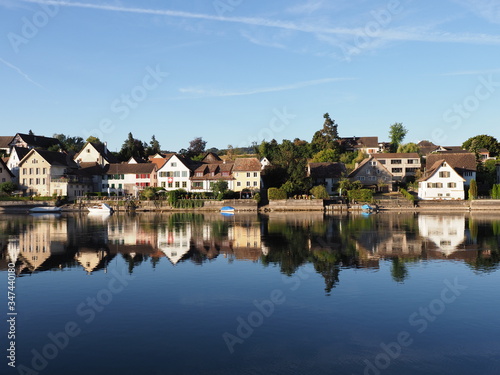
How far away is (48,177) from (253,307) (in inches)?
3064

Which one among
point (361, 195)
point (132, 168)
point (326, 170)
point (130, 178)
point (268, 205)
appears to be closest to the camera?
point (361, 195)

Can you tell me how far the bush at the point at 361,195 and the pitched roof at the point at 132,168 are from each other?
39623 millimetres

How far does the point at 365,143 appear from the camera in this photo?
12231cm

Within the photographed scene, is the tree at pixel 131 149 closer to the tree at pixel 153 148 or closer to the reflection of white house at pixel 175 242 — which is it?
the tree at pixel 153 148

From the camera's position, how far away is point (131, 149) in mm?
111438

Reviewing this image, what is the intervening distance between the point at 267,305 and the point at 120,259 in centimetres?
1508

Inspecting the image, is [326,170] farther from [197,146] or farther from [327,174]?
[197,146]

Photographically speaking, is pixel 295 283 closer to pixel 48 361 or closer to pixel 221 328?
pixel 221 328

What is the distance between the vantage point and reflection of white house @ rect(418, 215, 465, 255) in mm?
36406

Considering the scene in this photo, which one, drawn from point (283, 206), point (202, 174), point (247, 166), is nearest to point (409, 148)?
point (247, 166)

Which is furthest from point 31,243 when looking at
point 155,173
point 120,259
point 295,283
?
point 155,173

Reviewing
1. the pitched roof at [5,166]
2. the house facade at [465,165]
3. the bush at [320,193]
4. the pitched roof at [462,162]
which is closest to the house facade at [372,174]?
the house facade at [465,165]

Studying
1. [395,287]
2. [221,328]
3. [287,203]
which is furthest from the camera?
[287,203]

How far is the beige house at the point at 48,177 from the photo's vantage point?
283 feet
